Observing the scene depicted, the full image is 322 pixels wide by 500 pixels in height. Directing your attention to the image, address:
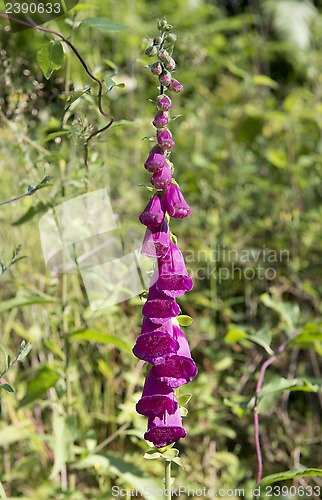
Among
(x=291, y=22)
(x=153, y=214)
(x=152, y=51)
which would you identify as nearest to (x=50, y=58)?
(x=152, y=51)

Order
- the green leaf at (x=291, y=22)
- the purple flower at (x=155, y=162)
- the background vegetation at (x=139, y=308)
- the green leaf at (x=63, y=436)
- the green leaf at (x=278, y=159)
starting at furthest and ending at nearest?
the green leaf at (x=291, y=22)
the green leaf at (x=278, y=159)
the background vegetation at (x=139, y=308)
the green leaf at (x=63, y=436)
the purple flower at (x=155, y=162)

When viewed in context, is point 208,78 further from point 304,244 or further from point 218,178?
point 304,244

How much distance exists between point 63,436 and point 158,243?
595mm

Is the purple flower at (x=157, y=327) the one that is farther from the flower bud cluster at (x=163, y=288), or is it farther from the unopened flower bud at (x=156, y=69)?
the unopened flower bud at (x=156, y=69)

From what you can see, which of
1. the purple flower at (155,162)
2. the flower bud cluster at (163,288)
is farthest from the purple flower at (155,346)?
the purple flower at (155,162)

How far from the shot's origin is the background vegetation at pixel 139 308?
1091 millimetres

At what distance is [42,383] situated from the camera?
1059 millimetres

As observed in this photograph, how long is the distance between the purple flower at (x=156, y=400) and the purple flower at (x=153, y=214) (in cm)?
22

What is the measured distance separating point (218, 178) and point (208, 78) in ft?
8.45

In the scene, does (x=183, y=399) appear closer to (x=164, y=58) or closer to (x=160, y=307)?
(x=160, y=307)

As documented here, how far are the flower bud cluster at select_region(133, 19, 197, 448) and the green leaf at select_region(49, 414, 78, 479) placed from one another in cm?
41

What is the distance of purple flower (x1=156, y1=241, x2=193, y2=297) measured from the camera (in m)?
0.65

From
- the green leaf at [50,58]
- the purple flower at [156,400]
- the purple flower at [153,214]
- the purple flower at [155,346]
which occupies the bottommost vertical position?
the purple flower at [156,400]

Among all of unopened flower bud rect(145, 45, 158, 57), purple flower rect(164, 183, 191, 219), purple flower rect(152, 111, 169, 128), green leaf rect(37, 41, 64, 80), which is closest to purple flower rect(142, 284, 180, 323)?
purple flower rect(164, 183, 191, 219)
